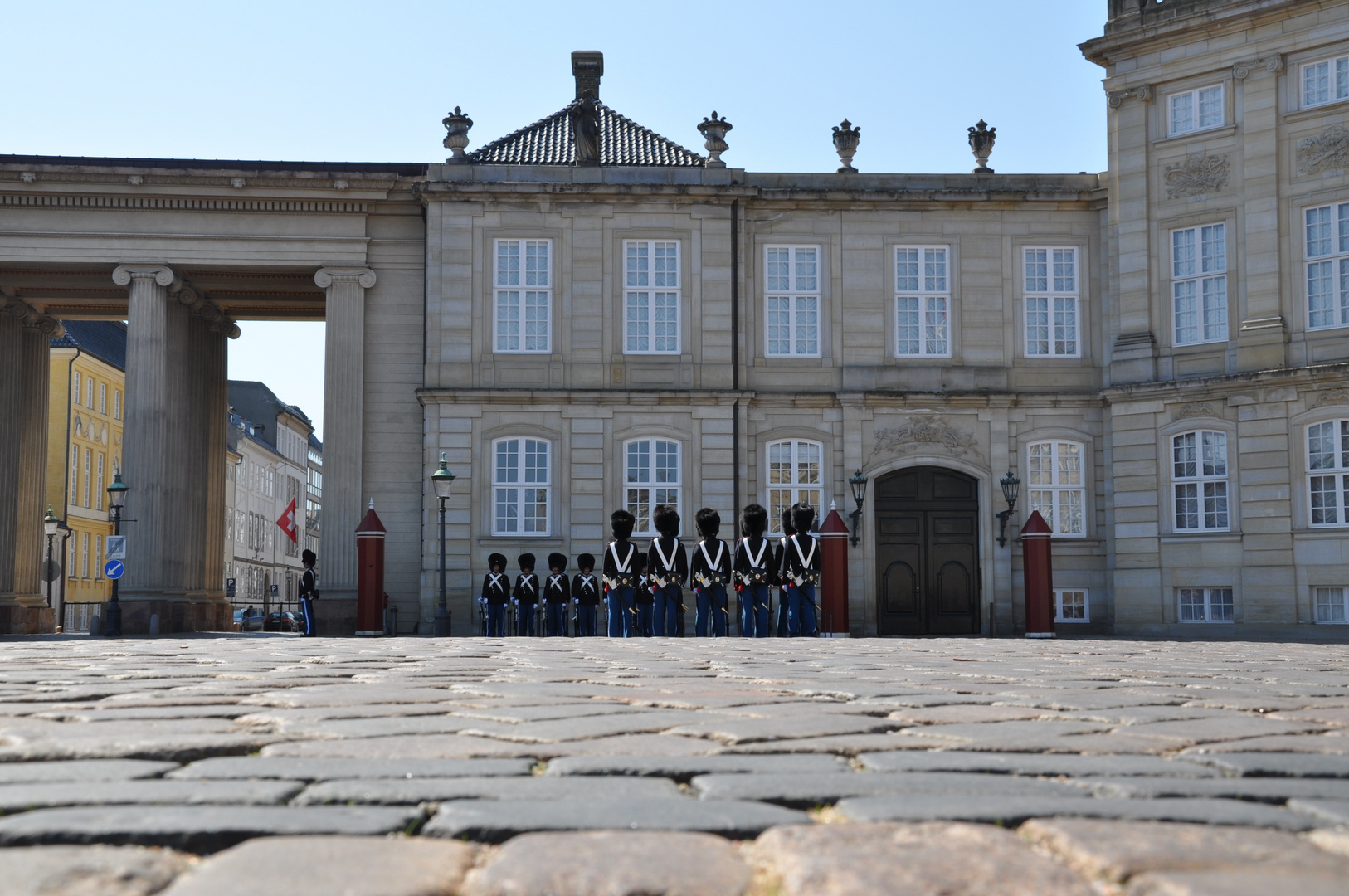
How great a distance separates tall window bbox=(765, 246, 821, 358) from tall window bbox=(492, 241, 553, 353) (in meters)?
4.41

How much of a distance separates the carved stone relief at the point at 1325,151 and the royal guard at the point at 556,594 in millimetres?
14989

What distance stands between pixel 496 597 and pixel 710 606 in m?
4.64

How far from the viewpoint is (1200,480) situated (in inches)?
1164

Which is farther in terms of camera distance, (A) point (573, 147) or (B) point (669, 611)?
(A) point (573, 147)

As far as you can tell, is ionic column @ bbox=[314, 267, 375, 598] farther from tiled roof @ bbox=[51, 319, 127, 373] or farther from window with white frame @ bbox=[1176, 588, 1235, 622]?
tiled roof @ bbox=[51, 319, 127, 373]

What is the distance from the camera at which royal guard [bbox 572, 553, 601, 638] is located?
26.4m

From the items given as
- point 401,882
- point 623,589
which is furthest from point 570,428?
point 401,882

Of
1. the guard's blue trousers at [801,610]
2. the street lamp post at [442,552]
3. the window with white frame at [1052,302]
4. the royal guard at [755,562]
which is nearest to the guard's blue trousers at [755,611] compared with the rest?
the royal guard at [755,562]

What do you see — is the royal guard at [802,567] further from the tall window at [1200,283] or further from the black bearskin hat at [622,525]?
the tall window at [1200,283]

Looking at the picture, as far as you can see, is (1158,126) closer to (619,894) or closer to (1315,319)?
(1315,319)

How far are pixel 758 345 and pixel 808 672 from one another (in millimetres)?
21983

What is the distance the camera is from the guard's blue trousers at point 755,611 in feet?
75.4

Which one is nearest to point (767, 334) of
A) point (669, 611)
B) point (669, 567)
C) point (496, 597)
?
point (496, 597)

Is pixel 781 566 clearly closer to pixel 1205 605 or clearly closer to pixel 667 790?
pixel 1205 605
